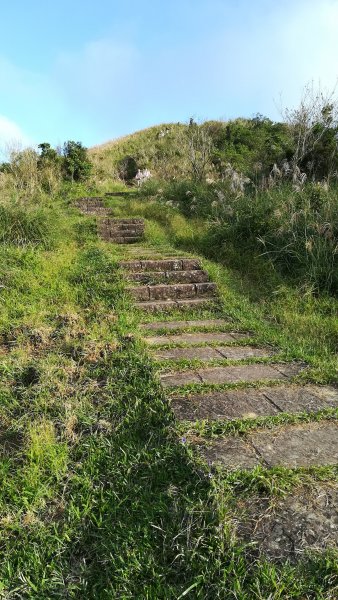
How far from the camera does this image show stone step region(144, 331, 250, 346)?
3.49 metres

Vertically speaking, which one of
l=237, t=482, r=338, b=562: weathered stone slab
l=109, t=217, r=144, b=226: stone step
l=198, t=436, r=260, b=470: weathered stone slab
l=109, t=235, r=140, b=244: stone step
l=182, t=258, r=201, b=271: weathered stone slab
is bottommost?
l=237, t=482, r=338, b=562: weathered stone slab

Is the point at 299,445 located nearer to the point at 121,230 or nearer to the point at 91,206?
the point at 121,230

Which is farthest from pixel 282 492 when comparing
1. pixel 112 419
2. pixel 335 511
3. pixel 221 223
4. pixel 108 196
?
pixel 108 196

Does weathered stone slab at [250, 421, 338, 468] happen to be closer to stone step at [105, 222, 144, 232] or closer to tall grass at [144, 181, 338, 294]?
tall grass at [144, 181, 338, 294]

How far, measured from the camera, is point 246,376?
2850 mm

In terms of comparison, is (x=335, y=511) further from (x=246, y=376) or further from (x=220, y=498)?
(x=246, y=376)

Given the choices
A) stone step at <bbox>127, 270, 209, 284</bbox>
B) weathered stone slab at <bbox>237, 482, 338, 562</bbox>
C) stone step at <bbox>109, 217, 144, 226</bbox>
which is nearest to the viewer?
weathered stone slab at <bbox>237, 482, 338, 562</bbox>

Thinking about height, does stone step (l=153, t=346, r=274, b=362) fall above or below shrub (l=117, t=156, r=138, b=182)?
below

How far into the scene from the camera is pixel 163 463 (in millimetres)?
1980

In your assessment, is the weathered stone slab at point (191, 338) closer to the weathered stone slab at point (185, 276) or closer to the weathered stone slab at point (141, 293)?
the weathered stone slab at point (141, 293)

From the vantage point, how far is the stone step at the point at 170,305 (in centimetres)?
439

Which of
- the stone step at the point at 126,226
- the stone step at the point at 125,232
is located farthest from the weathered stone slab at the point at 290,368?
the stone step at the point at 126,226

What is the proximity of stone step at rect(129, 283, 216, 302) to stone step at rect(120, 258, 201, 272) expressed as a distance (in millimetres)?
494

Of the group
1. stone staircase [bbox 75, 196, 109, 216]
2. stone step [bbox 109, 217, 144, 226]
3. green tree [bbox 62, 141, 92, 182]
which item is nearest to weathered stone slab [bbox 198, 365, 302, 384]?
stone step [bbox 109, 217, 144, 226]
